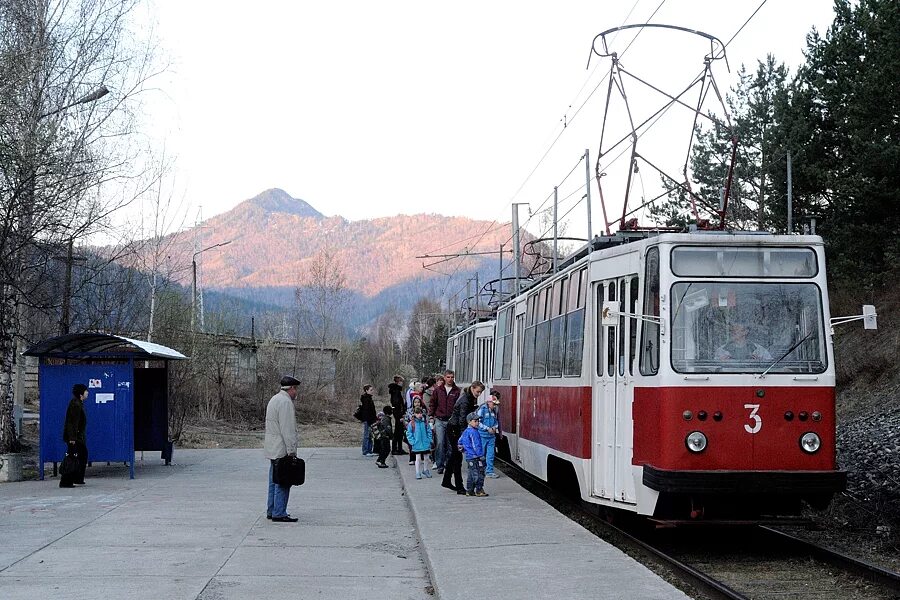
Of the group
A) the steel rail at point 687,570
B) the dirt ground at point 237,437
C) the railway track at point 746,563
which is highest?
the steel rail at point 687,570

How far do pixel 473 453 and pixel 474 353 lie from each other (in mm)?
13080

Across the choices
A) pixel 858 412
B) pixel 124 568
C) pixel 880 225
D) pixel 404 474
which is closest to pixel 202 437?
pixel 404 474

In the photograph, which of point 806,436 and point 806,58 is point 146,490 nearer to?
point 806,436

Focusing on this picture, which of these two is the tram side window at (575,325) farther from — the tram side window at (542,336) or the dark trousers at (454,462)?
the dark trousers at (454,462)

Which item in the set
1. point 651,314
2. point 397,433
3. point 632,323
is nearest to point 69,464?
point 397,433

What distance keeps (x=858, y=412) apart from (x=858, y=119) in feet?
26.4

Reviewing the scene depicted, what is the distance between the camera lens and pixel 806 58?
3403 centimetres

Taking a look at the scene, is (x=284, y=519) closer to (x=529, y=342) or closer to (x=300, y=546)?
(x=300, y=546)

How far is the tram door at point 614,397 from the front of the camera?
38.2ft

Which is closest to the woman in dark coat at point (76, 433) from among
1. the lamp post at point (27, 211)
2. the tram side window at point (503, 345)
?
the lamp post at point (27, 211)

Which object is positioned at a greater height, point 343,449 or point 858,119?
point 858,119

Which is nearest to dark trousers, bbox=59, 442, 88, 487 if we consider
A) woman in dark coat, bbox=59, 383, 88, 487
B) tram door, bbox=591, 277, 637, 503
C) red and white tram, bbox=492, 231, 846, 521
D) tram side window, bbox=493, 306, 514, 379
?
woman in dark coat, bbox=59, 383, 88, 487

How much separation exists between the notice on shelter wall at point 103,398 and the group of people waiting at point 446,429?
493 centimetres

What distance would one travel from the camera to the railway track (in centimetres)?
949
